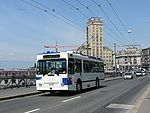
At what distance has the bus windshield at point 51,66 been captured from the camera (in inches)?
956

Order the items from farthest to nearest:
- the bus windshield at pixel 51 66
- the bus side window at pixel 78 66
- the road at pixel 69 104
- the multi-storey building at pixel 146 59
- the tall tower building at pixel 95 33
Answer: the multi-storey building at pixel 146 59, the tall tower building at pixel 95 33, the bus side window at pixel 78 66, the bus windshield at pixel 51 66, the road at pixel 69 104

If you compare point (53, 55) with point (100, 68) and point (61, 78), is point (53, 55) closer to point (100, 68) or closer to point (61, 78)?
point (61, 78)

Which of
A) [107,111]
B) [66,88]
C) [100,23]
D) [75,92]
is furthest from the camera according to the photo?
[100,23]

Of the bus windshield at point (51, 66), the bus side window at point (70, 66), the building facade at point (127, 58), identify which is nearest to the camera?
the bus windshield at point (51, 66)

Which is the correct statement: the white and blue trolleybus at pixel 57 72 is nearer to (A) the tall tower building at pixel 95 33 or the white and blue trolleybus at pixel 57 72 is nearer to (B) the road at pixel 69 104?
(B) the road at pixel 69 104

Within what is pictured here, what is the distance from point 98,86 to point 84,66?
660 cm

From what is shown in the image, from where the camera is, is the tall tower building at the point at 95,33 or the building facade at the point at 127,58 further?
the building facade at the point at 127,58

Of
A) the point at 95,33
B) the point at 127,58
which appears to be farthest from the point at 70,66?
the point at 127,58

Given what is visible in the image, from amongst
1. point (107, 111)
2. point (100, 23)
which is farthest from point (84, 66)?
point (100, 23)

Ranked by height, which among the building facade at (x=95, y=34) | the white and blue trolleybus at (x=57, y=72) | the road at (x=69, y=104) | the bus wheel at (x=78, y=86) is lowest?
the road at (x=69, y=104)

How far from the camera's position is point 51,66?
24.6 meters

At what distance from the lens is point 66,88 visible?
24000mm

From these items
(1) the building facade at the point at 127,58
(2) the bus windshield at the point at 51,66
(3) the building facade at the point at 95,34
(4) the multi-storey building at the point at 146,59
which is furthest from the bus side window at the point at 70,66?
(4) the multi-storey building at the point at 146,59

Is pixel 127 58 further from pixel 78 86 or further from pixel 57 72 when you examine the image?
pixel 57 72
